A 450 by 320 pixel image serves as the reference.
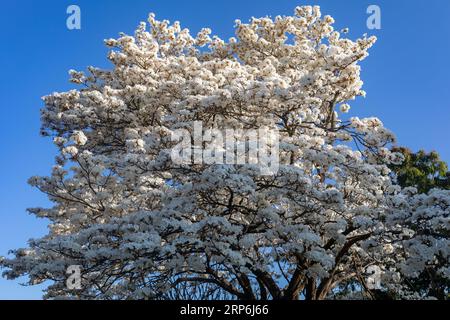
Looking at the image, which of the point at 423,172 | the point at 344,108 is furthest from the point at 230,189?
the point at 423,172

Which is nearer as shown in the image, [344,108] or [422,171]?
[344,108]

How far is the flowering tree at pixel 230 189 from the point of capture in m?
10.5

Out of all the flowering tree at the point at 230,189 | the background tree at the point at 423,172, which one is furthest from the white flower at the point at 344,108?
the background tree at the point at 423,172

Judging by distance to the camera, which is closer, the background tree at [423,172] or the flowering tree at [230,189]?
the flowering tree at [230,189]

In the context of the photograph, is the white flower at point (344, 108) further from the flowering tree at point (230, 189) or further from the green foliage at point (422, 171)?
the green foliage at point (422, 171)

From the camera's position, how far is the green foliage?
2313 centimetres

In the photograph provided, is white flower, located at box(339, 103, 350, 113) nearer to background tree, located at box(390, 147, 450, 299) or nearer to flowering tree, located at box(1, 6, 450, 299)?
flowering tree, located at box(1, 6, 450, 299)

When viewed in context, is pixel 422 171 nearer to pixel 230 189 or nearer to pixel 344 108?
pixel 344 108

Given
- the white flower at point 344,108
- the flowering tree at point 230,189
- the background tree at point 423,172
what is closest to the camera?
the flowering tree at point 230,189

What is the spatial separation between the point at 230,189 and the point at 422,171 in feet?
54.5

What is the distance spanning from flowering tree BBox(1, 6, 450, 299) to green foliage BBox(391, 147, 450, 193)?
7.18 meters

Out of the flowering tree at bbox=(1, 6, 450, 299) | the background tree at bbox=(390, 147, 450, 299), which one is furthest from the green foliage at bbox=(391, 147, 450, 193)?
the flowering tree at bbox=(1, 6, 450, 299)

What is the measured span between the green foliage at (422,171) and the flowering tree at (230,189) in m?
7.18

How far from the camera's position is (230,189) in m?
10.7
